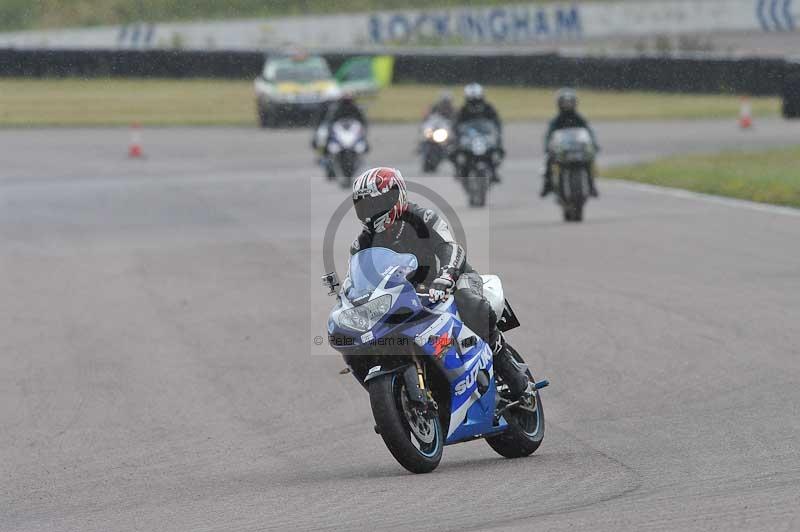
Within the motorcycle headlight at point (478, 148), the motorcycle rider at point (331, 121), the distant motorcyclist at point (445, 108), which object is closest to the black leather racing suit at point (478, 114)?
the motorcycle headlight at point (478, 148)

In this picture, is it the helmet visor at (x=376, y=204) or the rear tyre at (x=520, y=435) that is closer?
the helmet visor at (x=376, y=204)

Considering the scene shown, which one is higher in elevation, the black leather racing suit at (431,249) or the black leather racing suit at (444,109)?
the black leather racing suit at (431,249)

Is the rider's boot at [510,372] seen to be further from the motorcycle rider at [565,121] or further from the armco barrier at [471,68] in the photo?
the armco barrier at [471,68]

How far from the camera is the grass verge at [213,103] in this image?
42469 mm

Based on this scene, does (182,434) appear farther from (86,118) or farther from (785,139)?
(86,118)

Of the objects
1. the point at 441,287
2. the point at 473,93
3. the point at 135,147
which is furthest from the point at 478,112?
the point at 441,287

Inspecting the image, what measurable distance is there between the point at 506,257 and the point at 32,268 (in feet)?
16.6

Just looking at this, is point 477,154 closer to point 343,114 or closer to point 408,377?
point 343,114

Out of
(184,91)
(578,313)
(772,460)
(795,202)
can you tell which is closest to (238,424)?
(772,460)

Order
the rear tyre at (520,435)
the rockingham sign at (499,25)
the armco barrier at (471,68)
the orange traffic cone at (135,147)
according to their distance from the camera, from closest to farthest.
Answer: the rear tyre at (520,435) < the orange traffic cone at (135,147) < the armco barrier at (471,68) < the rockingham sign at (499,25)

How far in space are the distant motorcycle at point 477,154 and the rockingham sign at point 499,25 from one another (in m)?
34.6

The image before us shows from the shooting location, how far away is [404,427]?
7.05 metres

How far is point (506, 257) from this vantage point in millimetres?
16312

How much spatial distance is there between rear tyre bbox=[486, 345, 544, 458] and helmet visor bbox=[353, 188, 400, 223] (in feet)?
3.81
